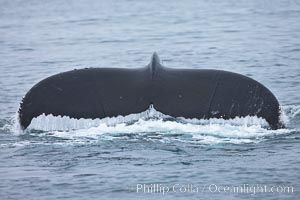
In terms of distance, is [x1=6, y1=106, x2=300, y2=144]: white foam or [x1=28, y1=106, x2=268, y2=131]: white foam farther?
[x1=6, y1=106, x2=300, y2=144]: white foam

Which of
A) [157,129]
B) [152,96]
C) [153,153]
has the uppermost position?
[152,96]

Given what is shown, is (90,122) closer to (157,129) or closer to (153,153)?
(153,153)

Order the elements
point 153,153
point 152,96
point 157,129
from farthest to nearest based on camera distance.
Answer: point 157,129
point 152,96
point 153,153

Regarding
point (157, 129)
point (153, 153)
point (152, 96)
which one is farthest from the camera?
point (157, 129)

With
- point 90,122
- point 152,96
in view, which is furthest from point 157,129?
point 90,122

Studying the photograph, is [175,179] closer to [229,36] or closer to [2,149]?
[2,149]

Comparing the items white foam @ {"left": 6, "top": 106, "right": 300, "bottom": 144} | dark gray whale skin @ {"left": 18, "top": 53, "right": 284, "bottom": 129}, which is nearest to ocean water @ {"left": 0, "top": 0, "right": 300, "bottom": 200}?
white foam @ {"left": 6, "top": 106, "right": 300, "bottom": 144}

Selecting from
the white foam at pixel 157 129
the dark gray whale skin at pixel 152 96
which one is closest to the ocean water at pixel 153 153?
the white foam at pixel 157 129

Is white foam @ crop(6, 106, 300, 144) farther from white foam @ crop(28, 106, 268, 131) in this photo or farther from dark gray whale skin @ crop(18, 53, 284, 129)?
dark gray whale skin @ crop(18, 53, 284, 129)

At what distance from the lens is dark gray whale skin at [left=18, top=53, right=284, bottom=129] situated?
1016cm

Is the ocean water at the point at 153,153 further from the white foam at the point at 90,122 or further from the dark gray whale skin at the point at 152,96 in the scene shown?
the dark gray whale skin at the point at 152,96

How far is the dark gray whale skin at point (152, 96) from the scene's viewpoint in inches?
400

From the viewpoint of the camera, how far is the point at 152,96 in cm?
1031

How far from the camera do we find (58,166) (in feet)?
32.3
